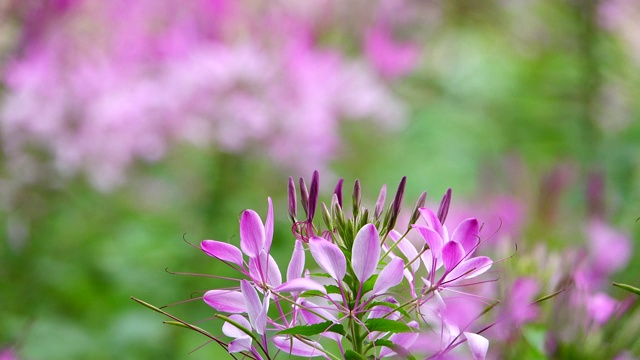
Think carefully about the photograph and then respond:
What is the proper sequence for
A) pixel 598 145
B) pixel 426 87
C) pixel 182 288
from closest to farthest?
1. pixel 182 288
2. pixel 598 145
3. pixel 426 87

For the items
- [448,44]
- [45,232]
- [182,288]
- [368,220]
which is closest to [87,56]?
[45,232]

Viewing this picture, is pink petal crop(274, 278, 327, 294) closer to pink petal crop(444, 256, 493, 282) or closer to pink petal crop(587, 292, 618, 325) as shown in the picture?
pink petal crop(444, 256, 493, 282)

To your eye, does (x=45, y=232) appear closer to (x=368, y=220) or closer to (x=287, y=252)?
(x=287, y=252)

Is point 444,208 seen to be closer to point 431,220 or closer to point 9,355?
point 431,220

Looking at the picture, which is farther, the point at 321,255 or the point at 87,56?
the point at 87,56

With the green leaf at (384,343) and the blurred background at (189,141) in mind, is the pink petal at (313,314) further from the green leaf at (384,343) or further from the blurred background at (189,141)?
the blurred background at (189,141)

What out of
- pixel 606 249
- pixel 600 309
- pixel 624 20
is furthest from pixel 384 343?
pixel 624 20

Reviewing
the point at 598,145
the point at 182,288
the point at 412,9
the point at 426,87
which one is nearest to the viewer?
the point at 182,288
